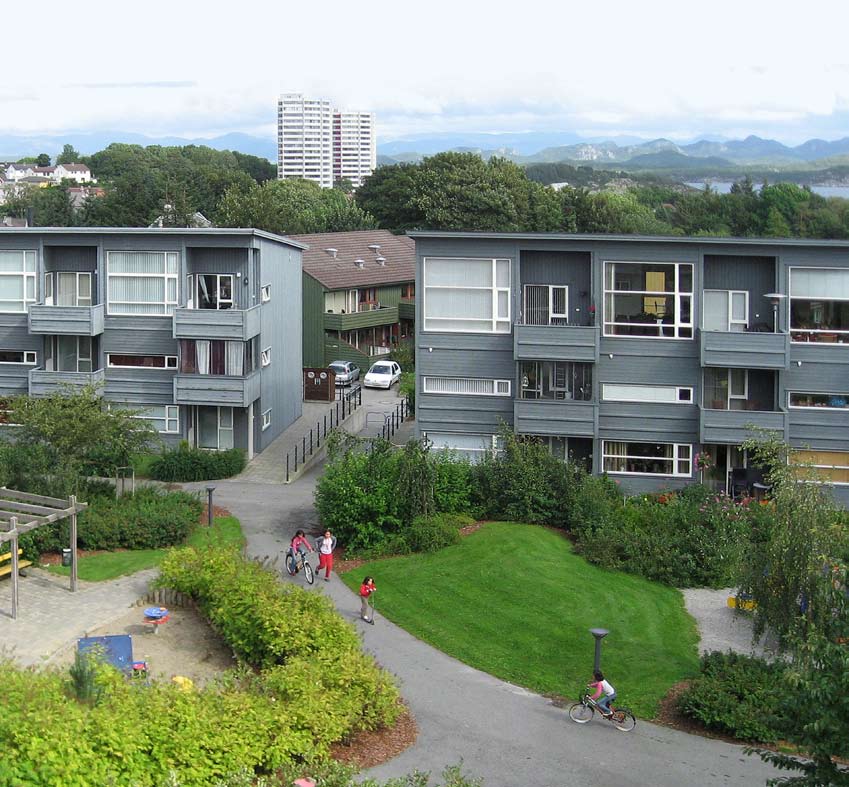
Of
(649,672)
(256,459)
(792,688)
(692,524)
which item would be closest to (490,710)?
(649,672)

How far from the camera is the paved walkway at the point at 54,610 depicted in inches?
925

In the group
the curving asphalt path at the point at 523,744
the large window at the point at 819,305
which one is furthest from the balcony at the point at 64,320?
the large window at the point at 819,305

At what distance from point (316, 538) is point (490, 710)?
444 inches

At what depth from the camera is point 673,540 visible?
29.9m

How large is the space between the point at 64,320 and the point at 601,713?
2420 cm

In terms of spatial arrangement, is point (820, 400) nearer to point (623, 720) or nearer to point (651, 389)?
point (651, 389)

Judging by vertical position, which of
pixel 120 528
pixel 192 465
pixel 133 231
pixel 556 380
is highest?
pixel 133 231

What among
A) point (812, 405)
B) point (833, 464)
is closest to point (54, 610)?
point (812, 405)

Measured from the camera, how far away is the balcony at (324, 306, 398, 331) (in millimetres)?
58594

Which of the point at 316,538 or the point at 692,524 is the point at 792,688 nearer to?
the point at 692,524

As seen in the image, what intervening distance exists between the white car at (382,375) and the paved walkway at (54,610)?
2656 cm

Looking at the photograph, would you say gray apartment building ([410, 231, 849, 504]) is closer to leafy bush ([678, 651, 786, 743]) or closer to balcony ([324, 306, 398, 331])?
leafy bush ([678, 651, 786, 743])

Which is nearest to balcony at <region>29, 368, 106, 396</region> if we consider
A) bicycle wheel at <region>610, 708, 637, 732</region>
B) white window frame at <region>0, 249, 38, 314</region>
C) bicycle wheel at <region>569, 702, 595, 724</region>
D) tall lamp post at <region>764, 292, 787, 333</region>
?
white window frame at <region>0, 249, 38, 314</region>

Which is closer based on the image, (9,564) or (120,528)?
(9,564)
